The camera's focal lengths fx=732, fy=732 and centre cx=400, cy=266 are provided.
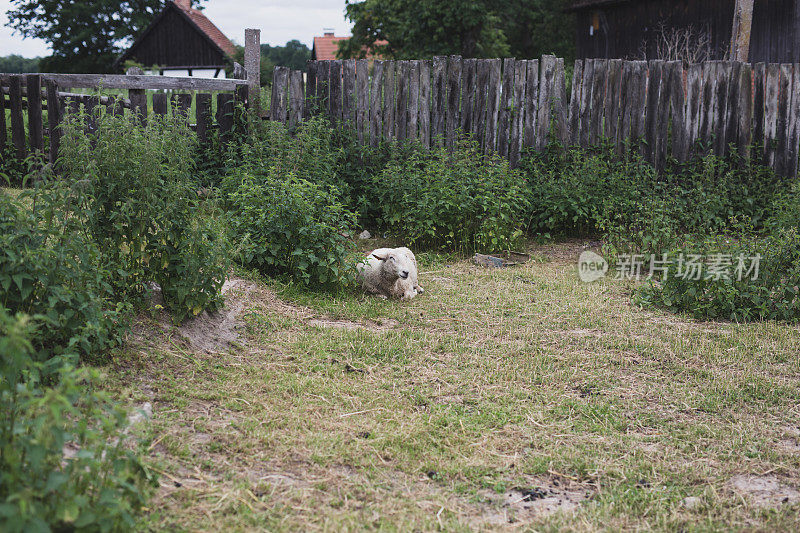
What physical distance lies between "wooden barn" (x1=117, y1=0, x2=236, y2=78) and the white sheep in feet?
122

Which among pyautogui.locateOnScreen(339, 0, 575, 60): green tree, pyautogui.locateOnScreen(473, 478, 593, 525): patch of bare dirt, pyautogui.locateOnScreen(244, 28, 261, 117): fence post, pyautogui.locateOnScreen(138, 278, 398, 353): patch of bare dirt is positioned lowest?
pyautogui.locateOnScreen(473, 478, 593, 525): patch of bare dirt

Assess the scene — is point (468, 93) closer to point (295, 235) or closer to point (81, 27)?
point (295, 235)

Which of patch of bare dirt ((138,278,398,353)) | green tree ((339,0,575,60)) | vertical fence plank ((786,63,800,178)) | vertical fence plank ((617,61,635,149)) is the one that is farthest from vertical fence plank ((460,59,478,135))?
green tree ((339,0,575,60))

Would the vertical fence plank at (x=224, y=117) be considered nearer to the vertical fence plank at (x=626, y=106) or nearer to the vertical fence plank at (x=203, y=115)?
the vertical fence plank at (x=203, y=115)

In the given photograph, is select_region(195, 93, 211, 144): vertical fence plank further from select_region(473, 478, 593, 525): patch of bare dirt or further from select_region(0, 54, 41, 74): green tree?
select_region(0, 54, 41, 74): green tree

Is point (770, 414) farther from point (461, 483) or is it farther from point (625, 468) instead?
point (461, 483)

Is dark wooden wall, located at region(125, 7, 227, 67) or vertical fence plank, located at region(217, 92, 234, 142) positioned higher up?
dark wooden wall, located at region(125, 7, 227, 67)

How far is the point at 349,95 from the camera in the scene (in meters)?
9.48

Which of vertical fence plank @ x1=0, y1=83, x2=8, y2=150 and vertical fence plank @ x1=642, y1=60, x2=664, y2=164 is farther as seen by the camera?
vertical fence plank @ x1=0, y1=83, x2=8, y2=150

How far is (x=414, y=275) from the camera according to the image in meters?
6.40

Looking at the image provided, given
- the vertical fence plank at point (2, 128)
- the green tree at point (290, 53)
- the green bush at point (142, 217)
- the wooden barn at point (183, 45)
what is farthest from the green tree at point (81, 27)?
the green bush at point (142, 217)

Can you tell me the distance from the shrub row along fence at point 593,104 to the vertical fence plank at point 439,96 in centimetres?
1

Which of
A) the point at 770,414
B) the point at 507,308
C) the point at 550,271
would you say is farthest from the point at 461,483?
the point at 550,271

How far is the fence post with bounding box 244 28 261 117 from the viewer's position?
951cm
